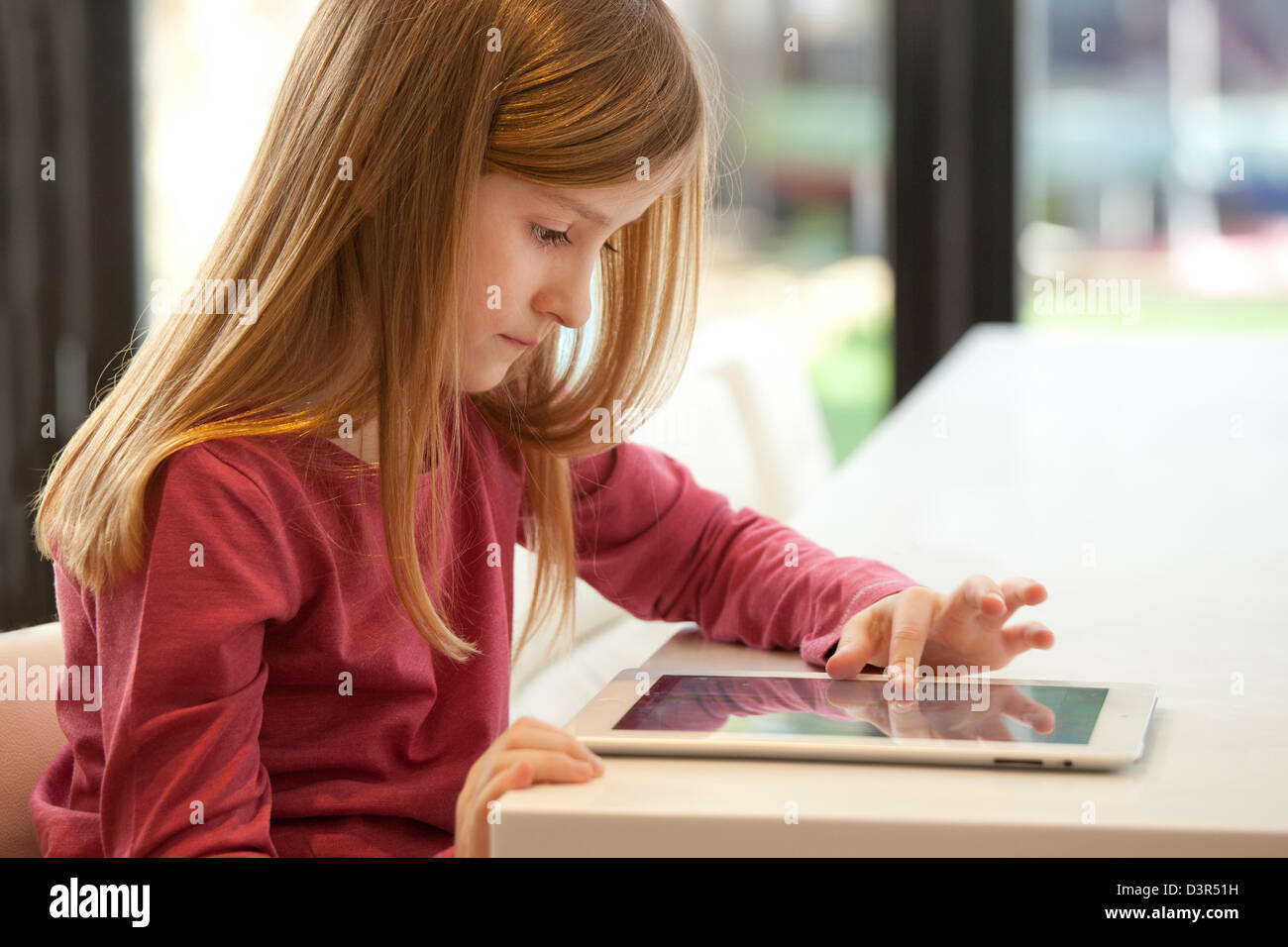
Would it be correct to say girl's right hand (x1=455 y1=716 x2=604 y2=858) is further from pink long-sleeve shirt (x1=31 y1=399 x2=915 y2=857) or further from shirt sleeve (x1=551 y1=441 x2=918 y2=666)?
shirt sleeve (x1=551 y1=441 x2=918 y2=666)

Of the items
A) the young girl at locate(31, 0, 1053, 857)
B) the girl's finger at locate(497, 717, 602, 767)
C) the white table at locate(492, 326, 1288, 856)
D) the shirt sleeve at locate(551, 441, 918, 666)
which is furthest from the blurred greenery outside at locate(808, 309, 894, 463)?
the girl's finger at locate(497, 717, 602, 767)

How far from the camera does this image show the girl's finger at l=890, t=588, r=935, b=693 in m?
0.83

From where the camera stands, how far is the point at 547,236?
89 cm

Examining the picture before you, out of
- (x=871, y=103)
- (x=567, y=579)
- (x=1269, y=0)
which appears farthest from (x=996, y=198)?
(x=567, y=579)

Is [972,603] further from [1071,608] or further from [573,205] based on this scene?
[573,205]

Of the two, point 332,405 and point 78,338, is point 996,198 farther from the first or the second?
point 332,405

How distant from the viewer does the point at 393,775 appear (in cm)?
91

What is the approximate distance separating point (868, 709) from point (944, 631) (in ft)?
0.49

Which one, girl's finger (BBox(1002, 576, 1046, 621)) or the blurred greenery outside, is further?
the blurred greenery outside

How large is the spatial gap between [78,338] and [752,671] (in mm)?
1655

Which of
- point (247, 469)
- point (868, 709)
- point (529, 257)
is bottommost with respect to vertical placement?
point (868, 709)

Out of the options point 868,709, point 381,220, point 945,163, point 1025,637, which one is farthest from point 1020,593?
point 945,163

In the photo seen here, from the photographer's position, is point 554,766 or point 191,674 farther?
point 191,674

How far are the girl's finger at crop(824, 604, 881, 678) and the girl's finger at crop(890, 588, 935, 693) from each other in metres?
0.01
